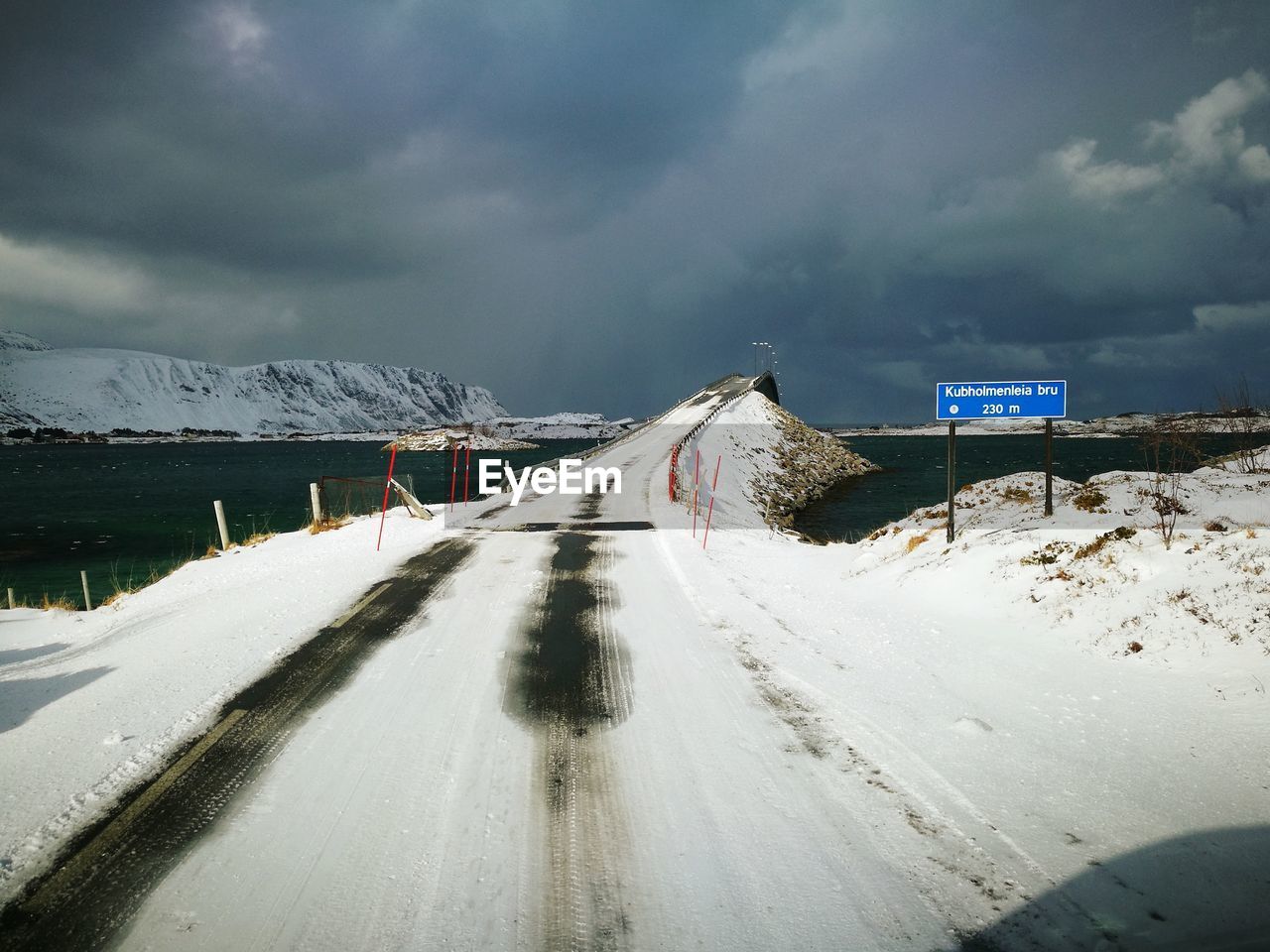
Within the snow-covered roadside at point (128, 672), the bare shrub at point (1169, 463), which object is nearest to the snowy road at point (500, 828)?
the snow-covered roadside at point (128, 672)

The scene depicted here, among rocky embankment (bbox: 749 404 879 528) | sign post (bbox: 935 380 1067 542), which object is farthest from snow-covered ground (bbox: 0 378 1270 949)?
rocky embankment (bbox: 749 404 879 528)

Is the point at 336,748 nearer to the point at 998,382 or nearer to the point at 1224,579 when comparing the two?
the point at 1224,579

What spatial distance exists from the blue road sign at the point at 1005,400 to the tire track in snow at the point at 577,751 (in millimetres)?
7224

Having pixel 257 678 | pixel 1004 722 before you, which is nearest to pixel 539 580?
pixel 257 678

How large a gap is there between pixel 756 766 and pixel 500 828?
189cm

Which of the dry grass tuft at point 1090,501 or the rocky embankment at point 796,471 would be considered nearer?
the dry grass tuft at point 1090,501

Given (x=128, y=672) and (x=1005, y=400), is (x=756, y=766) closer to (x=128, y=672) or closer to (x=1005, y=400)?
(x=128, y=672)

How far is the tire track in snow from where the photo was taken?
10.8 feet

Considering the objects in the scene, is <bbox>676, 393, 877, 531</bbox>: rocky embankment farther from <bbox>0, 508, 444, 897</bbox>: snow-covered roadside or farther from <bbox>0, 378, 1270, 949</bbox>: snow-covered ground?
<bbox>0, 508, 444, 897</bbox>: snow-covered roadside

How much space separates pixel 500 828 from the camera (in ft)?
13.0

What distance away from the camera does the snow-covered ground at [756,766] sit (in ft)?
10.8

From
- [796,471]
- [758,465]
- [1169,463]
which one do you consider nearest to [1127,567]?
[1169,463]

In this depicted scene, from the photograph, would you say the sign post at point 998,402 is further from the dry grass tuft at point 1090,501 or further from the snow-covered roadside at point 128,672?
the snow-covered roadside at point 128,672

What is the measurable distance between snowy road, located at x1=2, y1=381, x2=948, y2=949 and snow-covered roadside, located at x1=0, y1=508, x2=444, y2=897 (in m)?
0.47
